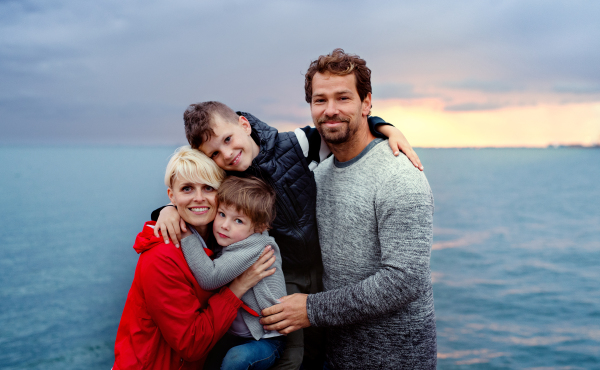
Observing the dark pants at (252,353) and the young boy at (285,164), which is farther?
the young boy at (285,164)

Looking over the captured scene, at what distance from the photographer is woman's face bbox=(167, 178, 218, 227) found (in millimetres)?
2408

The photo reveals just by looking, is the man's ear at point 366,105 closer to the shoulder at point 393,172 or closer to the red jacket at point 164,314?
the shoulder at point 393,172

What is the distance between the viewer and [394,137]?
2.77m

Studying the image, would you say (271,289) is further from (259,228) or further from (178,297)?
(178,297)

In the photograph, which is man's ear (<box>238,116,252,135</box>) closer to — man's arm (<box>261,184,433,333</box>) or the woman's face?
the woman's face

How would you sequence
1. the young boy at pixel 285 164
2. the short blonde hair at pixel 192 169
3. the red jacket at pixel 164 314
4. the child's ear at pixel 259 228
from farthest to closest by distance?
the young boy at pixel 285 164, the child's ear at pixel 259 228, the short blonde hair at pixel 192 169, the red jacket at pixel 164 314

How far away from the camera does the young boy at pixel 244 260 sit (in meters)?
2.33

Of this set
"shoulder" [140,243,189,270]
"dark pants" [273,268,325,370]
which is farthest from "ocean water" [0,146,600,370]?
"shoulder" [140,243,189,270]

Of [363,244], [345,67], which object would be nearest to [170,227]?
[363,244]

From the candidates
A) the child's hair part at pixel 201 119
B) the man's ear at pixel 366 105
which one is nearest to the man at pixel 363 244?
the man's ear at pixel 366 105

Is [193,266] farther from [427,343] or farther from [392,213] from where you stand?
[427,343]

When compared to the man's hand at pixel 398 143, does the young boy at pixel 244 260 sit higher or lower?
lower

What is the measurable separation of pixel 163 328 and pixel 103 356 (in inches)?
945

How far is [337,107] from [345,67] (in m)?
0.28
